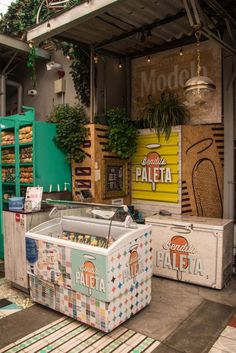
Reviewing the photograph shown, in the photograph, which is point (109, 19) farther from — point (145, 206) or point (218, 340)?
point (218, 340)

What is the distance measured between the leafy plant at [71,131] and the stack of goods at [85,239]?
1.74 metres

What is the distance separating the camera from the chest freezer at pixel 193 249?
3.99 metres

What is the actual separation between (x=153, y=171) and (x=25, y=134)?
89.8 inches

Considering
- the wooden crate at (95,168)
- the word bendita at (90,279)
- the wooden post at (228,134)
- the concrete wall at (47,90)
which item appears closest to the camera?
the word bendita at (90,279)

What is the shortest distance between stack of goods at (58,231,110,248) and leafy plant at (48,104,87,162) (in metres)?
1.74

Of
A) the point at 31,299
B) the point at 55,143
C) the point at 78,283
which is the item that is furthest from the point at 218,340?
the point at 55,143

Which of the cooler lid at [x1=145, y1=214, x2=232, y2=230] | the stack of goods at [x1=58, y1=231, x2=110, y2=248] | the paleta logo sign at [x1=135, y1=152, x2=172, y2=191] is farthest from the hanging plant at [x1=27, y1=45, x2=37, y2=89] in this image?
the cooler lid at [x1=145, y1=214, x2=232, y2=230]

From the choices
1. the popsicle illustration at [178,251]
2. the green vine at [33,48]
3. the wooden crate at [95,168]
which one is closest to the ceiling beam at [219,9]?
the green vine at [33,48]

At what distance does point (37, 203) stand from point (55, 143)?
4.87ft

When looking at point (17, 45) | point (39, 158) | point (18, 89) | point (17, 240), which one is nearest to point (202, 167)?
point (39, 158)

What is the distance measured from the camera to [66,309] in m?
3.25

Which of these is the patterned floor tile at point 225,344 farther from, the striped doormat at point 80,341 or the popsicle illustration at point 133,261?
the popsicle illustration at point 133,261

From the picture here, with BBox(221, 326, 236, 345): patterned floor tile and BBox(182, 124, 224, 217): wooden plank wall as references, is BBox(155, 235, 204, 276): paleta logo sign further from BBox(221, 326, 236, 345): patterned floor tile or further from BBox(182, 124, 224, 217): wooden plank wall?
BBox(221, 326, 236, 345): patterned floor tile

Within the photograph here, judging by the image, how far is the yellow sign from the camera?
16.4 ft
